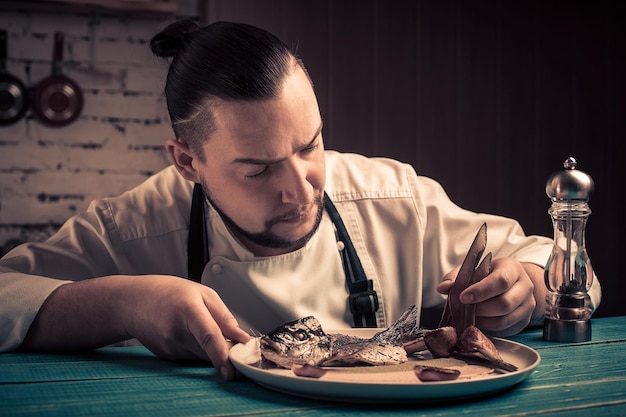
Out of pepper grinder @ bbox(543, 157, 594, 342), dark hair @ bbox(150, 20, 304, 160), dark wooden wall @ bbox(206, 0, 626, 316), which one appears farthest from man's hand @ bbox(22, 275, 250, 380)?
dark wooden wall @ bbox(206, 0, 626, 316)

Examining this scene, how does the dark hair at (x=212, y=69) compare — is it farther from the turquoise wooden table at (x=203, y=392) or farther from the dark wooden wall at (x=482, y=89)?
the dark wooden wall at (x=482, y=89)

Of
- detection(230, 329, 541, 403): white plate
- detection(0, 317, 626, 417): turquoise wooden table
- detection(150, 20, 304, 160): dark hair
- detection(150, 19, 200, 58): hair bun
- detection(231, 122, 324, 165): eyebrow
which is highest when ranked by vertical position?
detection(150, 19, 200, 58): hair bun

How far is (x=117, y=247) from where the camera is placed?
1.59 metres

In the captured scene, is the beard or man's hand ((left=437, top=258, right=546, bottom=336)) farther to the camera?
the beard

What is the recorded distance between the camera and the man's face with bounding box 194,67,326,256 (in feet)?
4.22

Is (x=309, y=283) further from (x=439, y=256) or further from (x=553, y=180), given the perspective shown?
(x=553, y=180)

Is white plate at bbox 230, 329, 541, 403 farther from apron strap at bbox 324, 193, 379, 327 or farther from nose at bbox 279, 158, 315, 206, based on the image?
apron strap at bbox 324, 193, 379, 327

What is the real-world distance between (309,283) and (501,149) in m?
2.33

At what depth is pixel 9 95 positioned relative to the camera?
306 cm

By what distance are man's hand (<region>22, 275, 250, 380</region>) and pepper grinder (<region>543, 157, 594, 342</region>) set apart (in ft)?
1.71

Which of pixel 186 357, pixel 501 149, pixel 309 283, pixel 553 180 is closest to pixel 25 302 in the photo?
pixel 186 357

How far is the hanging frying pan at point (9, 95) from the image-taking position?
10.0ft

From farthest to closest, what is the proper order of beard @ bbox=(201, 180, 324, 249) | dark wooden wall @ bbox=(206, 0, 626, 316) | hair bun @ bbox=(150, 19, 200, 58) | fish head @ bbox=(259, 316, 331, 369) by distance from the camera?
1. dark wooden wall @ bbox=(206, 0, 626, 316)
2. hair bun @ bbox=(150, 19, 200, 58)
3. beard @ bbox=(201, 180, 324, 249)
4. fish head @ bbox=(259, 316, 331, 369)

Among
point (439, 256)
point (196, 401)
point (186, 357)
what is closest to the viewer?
point (196, 401)
